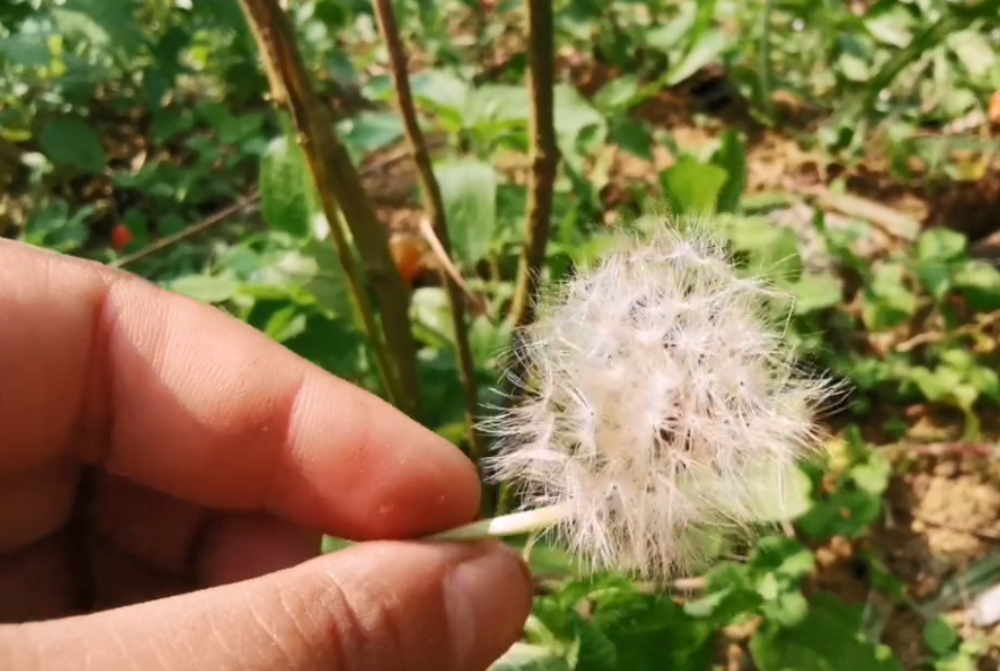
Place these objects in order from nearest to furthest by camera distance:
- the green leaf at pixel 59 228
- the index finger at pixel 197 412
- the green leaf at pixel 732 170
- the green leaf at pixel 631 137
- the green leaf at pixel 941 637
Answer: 1. the index finger at pixel 197 412
2. the green leaf at pixel 941 637
3. the green leaf at pixel 732 170
4. the green leaf at pixel 631 137
5. the green leaf at pixel 59 228

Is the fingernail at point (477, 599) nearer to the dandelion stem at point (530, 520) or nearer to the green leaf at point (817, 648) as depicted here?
the dandelion stem at point (530, 520)

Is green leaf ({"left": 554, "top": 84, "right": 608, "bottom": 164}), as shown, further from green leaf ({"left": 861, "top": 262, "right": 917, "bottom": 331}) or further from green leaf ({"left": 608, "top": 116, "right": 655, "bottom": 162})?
green leaf ({"left": 861, "top": 262, "right": 917, "bottom": 331})

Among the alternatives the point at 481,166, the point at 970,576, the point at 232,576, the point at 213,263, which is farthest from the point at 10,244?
the point at 970,576

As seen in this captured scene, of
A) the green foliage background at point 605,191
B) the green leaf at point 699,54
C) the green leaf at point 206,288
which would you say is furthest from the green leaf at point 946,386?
the green leaf at point 206,288

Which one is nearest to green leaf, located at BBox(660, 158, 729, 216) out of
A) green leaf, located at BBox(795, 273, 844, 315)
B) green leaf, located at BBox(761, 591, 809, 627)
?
green leaf, located at BBox(795, 273, 844, 315)

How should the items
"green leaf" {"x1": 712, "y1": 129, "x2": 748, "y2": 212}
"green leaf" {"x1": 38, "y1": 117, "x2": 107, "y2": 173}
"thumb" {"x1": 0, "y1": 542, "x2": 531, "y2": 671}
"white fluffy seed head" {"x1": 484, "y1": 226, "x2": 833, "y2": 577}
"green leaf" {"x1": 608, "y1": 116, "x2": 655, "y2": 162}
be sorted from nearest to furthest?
"thumb" {"x1": 0, "y1": 542, "x2": 531, "y2": 671} → "white fluffy seed head" {"x1": 484, "y1": 226, "x2": 833, "y2": 577} → "green leaf" {"x1": 712, "y1": 129, "x2": 748, "y2": 212} → "green leaf" {"x1": 608, "y1": 116, "x2": 655, "y2": 162} → "green leaf" {"x1": 38, "y1": 117, "x2": 107, "y2": 173}

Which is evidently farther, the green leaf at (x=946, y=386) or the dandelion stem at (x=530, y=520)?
the green leaf at (x=946, y=386)
